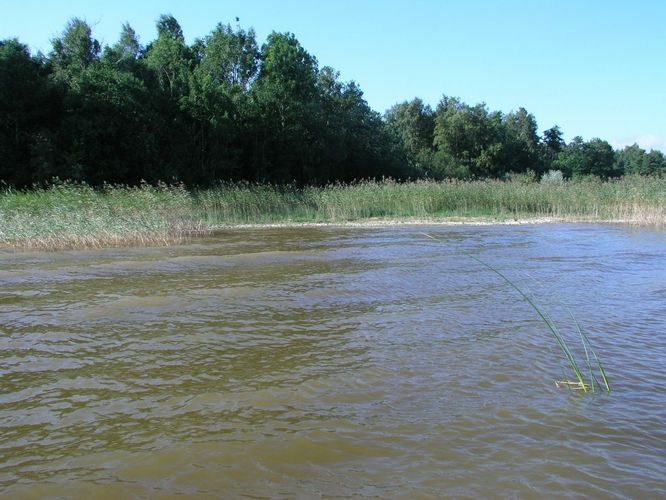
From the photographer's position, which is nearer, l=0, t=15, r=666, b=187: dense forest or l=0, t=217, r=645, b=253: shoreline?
l=0, t=217, r=645, b=253: shoreline

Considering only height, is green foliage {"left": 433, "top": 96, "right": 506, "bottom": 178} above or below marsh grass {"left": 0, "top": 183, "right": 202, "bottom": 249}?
above

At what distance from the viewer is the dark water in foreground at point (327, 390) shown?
3340mm

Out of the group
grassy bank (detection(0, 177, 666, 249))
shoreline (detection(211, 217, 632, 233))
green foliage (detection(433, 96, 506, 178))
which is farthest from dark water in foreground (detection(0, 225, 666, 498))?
green foliage (detection(433, 96, 506, 178))

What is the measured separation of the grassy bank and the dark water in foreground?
30.0 feet

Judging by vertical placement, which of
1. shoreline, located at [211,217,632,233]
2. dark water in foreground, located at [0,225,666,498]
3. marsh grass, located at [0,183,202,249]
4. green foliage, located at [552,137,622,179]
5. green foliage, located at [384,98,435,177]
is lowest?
dark water in foreground, located at [0,225,666,498]

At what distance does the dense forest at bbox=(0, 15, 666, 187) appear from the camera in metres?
29.0

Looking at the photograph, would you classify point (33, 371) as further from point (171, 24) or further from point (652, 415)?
point (171, 24)

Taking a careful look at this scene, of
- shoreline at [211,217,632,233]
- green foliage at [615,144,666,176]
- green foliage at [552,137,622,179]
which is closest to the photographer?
shoreline at [211,217,632,233]

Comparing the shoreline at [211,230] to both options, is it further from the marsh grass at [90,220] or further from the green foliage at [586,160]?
the green foliage at [586,160]

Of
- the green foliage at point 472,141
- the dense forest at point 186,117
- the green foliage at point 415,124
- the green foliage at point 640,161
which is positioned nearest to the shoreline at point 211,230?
the dense forest at point 186,117

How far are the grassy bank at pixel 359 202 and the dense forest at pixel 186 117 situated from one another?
458 cm

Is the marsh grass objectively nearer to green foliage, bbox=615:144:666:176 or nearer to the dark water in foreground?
the dark water in foreground

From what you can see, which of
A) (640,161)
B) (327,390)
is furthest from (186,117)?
(640,161)

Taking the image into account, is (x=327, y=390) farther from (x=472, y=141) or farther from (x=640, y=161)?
(x=640, y=161)
